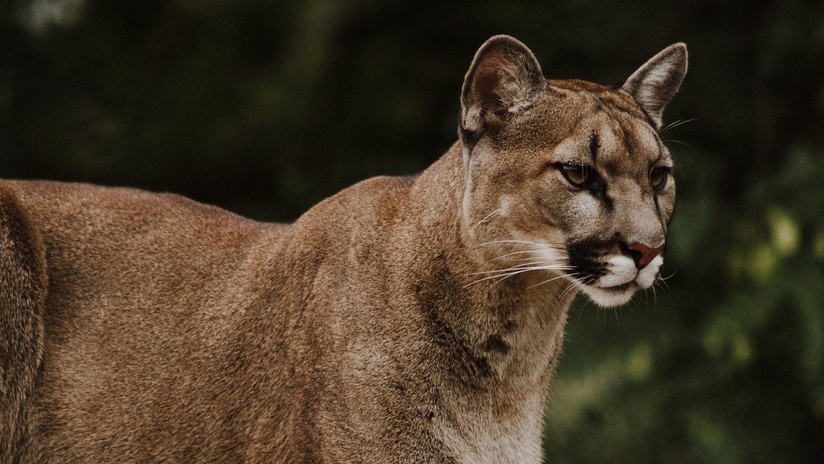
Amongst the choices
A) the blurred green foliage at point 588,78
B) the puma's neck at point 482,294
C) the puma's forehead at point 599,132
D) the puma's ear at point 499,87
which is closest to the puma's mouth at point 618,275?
the puma's neck at point 482,294

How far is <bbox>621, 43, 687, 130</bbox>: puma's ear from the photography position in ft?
21.1

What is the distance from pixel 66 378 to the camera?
6.25 meters

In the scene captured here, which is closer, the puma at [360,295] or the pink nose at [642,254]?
the pink nose at [642,254]

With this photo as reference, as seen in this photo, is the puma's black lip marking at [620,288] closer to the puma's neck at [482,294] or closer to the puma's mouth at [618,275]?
the puma's mouth at [618,275]

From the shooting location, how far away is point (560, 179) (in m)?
5.65

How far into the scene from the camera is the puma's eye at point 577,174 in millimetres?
5645

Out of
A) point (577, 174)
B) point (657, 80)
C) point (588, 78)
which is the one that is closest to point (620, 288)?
point (577, 174)

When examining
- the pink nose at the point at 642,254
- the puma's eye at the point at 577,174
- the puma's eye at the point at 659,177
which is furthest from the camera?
the puma's eye at the point at 659,177

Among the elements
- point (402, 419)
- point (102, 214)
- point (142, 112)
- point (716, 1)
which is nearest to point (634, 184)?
point (402, 419)

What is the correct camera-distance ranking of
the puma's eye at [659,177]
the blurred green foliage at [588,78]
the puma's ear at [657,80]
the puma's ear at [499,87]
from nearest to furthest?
1. the puma's ear at [499,87]
2. the puma's eye at [659,177]
3. the puma's ear at [657,80]
4. the blurred green foliage at [588,78]

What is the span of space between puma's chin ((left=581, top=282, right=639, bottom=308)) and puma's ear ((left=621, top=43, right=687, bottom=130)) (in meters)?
1.06

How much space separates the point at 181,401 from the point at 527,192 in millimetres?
1962

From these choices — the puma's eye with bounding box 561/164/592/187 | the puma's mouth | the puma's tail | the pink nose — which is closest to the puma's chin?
the puma's mouth

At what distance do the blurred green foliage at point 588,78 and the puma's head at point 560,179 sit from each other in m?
4.69
